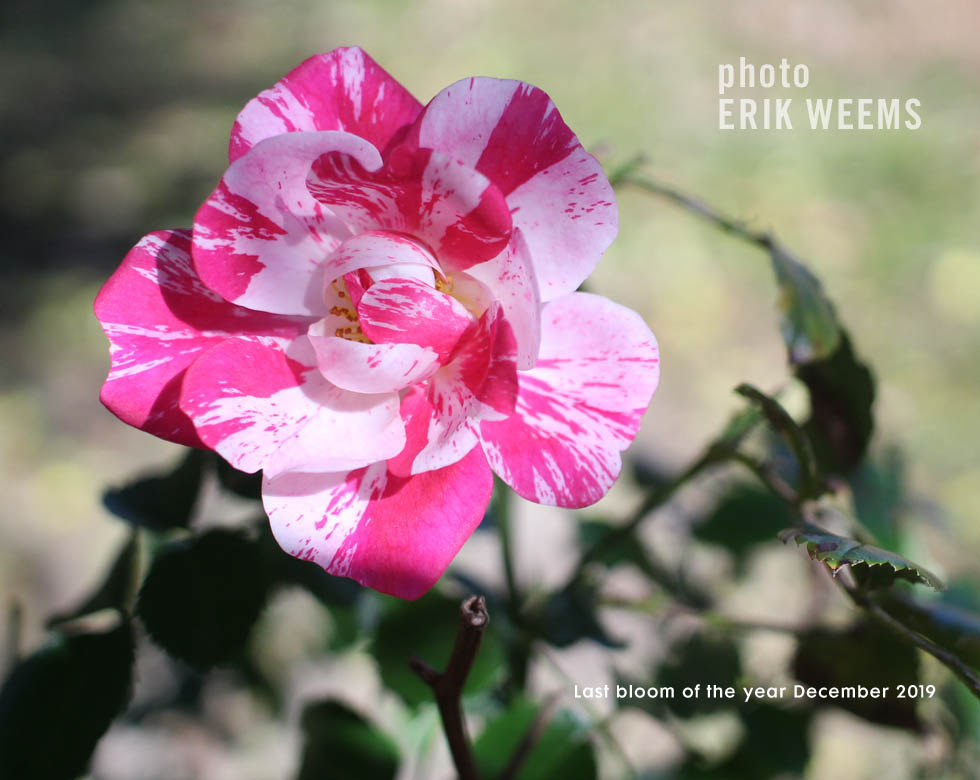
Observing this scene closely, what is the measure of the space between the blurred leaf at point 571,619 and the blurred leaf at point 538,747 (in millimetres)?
70

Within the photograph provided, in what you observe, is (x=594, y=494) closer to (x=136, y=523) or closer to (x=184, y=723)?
(x=136, y=523)

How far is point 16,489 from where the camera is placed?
155 centimetres

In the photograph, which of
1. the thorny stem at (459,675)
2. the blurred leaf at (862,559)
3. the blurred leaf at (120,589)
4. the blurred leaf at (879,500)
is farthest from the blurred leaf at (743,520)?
the blurred leaf at (120,589)

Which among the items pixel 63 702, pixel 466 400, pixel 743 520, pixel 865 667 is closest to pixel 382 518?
pixel 466 400

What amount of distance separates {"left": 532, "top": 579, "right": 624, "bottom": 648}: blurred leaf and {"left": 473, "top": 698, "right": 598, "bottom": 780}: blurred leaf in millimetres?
70

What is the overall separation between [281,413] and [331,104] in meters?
0.16

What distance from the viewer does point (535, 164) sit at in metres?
0.41

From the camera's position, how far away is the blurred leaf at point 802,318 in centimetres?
56

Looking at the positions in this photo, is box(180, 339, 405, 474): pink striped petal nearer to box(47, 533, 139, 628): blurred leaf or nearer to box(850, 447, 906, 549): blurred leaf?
box(47, 533, 139, 628): blurred leaf

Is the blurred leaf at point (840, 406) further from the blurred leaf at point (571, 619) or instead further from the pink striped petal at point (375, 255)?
the pink striped petal at point (375, 255)

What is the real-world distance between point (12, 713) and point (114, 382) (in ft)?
0.89

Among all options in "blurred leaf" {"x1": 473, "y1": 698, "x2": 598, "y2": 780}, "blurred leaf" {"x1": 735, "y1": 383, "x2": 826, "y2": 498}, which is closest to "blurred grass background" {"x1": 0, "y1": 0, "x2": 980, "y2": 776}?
"blurred leaf" {"x1": 473, "y1": 698, "x2": 598, "y2": 780}

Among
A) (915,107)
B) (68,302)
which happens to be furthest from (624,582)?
(915,107)

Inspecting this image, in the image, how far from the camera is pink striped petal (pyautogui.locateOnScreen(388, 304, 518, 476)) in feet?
1.33
